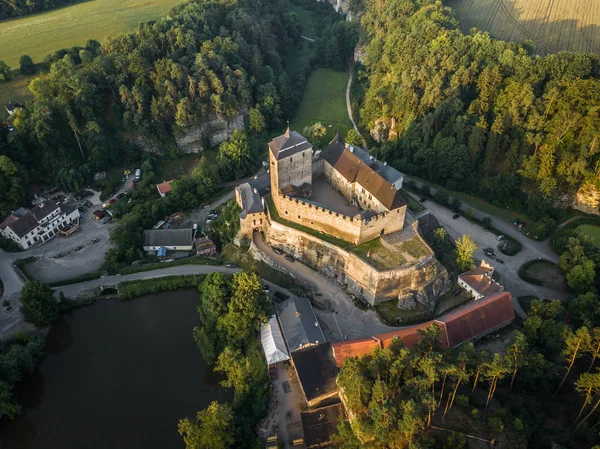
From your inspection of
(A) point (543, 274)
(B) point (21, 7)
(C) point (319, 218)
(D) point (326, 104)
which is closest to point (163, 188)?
(C) point (319, 218)

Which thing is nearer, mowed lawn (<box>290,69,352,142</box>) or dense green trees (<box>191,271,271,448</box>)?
dense green trees (<box>191,271,271,448</box>)

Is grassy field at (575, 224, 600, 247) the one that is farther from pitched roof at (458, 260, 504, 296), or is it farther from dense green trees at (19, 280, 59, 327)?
dense green trees at (19, 280, 59, 327)

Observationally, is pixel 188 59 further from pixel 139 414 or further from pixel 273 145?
pixel 139 414

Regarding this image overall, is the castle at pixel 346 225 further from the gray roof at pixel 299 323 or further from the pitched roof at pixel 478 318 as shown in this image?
the gray roof at pixel 299 323

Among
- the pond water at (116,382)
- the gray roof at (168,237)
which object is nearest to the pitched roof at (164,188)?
the gray roof at (168,237)

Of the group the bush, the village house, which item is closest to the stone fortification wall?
the village house

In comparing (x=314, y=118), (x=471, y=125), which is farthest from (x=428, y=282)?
(x=314, y=118)

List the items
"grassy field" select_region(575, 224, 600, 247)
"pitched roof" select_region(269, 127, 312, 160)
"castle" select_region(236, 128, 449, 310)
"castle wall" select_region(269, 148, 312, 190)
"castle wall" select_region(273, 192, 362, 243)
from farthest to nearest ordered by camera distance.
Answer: "grassy field" select_region(575, 224, 600, 247) < "castle wall" select_region(269, 148, 312, 190) < "pitched roof" select_region(269, 127, 312, 160) < "castle wall" select_region(273, 192, 362, 243) < "castle" select_region(236, 128, 449, 310)
